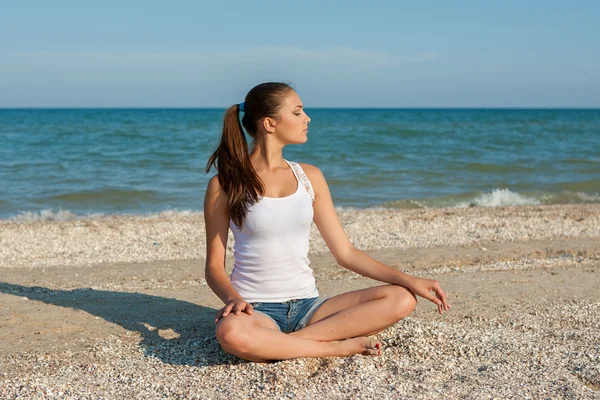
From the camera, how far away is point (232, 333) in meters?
4.10

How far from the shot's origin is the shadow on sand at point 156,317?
15.6 ft

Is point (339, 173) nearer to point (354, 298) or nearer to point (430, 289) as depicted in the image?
point (354, 298)

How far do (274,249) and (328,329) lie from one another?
639 mm

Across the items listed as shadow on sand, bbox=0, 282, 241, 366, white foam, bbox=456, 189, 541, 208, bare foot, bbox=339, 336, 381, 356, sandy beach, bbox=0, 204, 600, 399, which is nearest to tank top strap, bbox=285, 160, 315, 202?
bare foot, bbox=339, 336, 381, 356

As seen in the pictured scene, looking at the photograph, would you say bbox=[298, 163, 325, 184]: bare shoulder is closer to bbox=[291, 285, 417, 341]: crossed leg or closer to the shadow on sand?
bbox=[291, 285, 417, 341]: crossed leg

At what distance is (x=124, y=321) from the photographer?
221 inches

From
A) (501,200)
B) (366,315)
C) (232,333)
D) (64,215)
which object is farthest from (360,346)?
(501,200)

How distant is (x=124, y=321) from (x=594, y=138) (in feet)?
122

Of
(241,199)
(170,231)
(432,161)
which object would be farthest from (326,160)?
(241,199)

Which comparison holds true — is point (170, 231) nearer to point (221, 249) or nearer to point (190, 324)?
point (190, 324)

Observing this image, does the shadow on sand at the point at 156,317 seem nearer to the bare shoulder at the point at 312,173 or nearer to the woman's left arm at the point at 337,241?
the woman's left arm at the point at 337,241

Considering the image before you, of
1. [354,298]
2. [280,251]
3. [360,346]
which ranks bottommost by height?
[360,346]

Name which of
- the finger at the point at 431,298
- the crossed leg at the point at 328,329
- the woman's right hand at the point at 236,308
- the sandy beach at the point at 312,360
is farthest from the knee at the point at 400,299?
the woman's right hand at the point at 236,308

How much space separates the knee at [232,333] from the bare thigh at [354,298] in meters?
0.62
